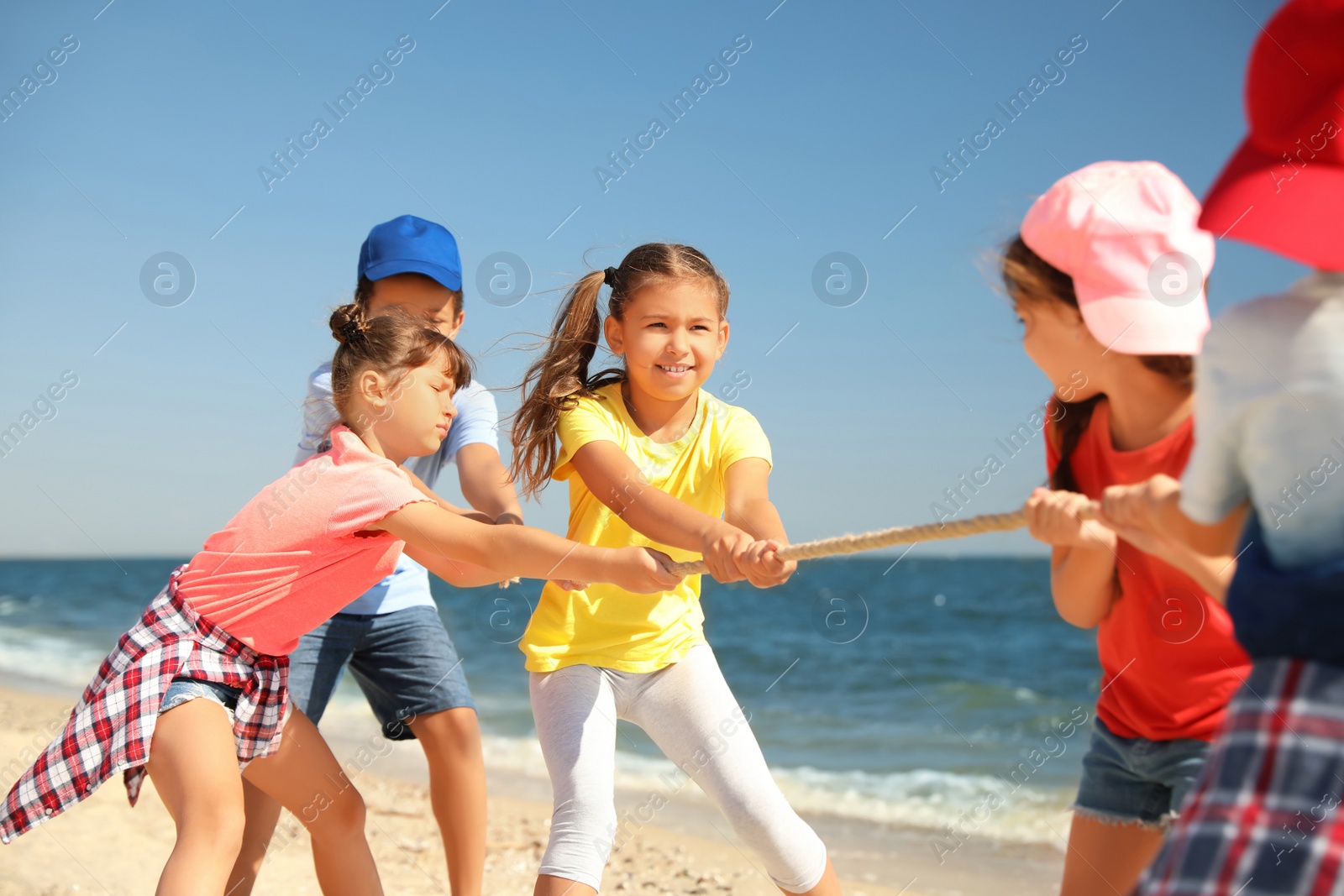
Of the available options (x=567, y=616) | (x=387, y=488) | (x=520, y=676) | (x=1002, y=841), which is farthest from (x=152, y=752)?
(x=520, y=676)

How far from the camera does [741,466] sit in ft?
9.80

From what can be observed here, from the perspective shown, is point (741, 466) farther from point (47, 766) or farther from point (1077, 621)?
point (47, 766)

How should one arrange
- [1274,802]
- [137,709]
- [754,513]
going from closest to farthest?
1. [1274,802]
2. [137,709]
3. [754,513]

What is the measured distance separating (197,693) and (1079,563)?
2040mm

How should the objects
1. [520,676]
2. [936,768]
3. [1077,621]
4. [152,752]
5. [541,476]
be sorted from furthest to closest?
[520,676]
[936,768]
[541,476]
[152,752]
[1077,621]

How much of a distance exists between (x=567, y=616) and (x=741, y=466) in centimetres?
62

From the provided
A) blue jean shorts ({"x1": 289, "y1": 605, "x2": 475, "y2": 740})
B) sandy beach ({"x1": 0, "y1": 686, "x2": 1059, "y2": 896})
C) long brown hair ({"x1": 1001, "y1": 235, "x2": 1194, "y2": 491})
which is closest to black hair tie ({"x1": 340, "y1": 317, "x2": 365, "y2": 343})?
blue jean shorts ({"x1": 289, "y1": 605, "x2": 475, "y2": 740})

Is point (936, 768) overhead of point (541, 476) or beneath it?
beneath

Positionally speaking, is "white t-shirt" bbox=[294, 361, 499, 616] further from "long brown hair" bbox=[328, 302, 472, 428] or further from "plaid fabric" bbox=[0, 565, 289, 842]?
"plaid fabric" bbox=[0, 565, 289, 842]

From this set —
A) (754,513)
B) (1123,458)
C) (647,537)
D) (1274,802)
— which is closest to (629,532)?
(647,537)

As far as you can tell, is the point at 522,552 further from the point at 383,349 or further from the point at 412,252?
the point at 412,252

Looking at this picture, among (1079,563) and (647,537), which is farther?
(647,537)

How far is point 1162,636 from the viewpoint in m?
2.08

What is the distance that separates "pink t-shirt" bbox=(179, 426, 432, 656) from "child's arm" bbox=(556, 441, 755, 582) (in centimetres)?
45
